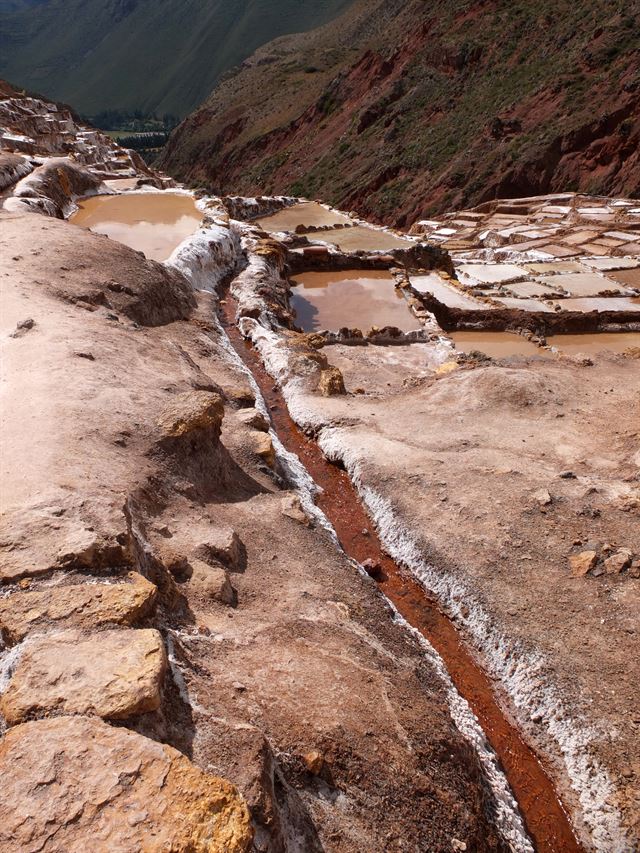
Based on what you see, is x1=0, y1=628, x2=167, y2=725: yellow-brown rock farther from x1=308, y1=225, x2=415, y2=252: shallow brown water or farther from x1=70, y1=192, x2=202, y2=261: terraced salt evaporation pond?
x1=308, y1=225, x2=415, y2=252: shallow brown water

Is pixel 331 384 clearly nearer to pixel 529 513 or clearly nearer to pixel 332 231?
pixel 529 513

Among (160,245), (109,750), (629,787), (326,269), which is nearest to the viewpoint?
(109,750)

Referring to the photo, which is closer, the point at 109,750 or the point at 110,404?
the point at 109,750

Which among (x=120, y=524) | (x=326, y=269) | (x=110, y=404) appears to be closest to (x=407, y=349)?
(x=326, y=269)

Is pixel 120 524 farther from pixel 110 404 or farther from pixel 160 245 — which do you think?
pixel 160 245

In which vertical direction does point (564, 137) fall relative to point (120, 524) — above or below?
above

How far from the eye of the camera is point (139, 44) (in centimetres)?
15725

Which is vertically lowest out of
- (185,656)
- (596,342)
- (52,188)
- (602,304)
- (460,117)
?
(596,342)

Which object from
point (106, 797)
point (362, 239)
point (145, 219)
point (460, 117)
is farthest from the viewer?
point (460, 117)

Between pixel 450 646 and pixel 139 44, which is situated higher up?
Answer: pixel 139 44

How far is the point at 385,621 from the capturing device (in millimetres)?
4801

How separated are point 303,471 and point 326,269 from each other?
440 inches

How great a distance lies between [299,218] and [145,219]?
31.3 feet

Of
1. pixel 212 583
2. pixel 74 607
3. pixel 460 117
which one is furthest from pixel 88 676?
pixel 460 117
